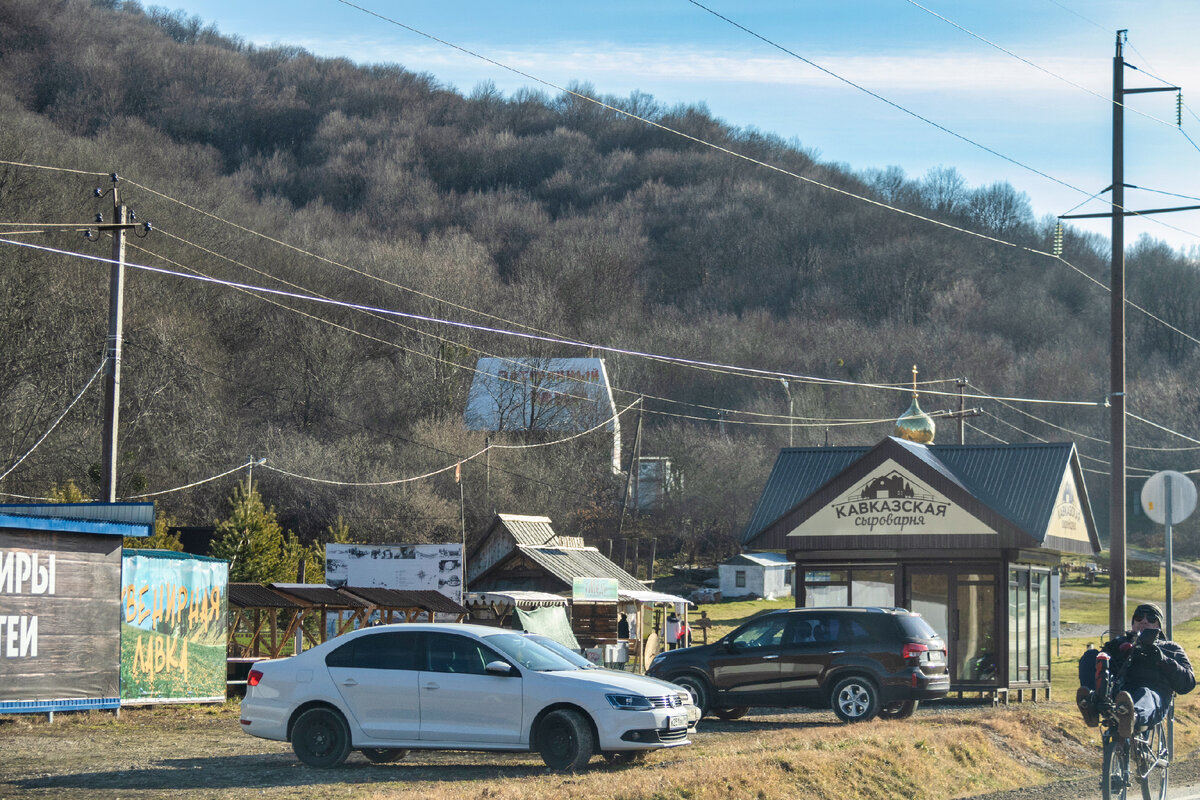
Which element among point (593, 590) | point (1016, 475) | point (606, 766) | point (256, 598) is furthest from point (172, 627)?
point (1016, 475)

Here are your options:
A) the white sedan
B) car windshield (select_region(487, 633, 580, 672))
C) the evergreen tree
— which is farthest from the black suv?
the evergreen tree

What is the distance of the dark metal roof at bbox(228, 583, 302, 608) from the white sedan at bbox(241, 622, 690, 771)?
8.29 meters

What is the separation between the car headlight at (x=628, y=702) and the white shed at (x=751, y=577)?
51.5 metres

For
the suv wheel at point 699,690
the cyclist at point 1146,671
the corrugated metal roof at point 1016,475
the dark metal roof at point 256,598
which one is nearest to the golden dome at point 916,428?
the corrugated metal roof at point 1016,475

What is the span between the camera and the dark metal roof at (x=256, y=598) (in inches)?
870

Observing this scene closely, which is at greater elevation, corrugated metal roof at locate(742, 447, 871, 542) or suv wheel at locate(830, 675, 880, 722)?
corrugated metal roof at locate(742, 447, 871, 542)

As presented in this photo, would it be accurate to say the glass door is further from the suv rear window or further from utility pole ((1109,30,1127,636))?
the suv rear window

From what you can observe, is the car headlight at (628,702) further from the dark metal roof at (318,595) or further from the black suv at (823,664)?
the dark metal roof at (318,595)

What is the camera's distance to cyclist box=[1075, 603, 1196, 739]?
11336mm

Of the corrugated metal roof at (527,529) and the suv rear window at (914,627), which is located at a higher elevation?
the corrugated metal roof at (527,529)

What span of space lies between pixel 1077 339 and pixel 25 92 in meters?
70.4

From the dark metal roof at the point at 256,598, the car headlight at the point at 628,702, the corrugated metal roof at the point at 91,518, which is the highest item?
the corrugated metal roof at the point at 91,518

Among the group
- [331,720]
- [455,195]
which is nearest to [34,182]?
[331,720]

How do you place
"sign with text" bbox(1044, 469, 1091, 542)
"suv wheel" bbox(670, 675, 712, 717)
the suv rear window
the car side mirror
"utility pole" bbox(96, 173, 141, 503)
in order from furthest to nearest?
"utility pole" bbox(96, 173, 141, 503), "sign with text" bbox(1044, 469, 1091, 542), "suv wheel" bbox(670, 675, 712, 717), the suv rear window, the car side mirror
